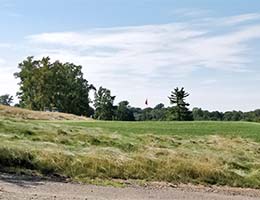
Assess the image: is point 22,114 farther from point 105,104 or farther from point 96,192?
point 105,104

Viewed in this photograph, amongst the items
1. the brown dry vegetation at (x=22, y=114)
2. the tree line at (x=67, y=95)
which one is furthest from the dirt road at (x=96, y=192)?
the tree line at (x=67, y=95)

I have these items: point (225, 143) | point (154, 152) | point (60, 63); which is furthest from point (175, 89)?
point (154, 152)

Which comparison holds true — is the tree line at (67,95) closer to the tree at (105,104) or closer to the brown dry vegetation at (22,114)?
the tree at (105,104)

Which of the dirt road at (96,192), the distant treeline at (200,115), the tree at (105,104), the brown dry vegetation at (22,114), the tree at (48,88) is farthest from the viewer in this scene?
the tree at (105,104)

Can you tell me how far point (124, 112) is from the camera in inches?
4345

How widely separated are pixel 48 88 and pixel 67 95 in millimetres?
4376

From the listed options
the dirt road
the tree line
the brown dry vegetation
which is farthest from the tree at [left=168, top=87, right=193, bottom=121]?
the dirt road

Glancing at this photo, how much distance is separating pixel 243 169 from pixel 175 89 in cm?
8544

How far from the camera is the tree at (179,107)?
95562 mm

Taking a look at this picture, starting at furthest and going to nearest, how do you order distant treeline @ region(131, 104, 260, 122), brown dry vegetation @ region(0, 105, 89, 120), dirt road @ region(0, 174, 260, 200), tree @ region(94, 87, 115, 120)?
tree @ region(94, 87, 115, 120)
distant treeline @ region(131, 104, 260, 122)
brown dry vegetation @ region(0, 105, 89, 120)
dirt road @ region(0, 174, 260, 200)

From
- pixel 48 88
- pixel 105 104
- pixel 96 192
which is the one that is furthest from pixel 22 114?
pixel 105 104

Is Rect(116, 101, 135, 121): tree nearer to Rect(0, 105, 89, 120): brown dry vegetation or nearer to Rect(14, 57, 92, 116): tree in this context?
Rect(14, 57, 92, 116): tree

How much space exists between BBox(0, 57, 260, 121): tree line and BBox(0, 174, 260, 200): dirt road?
7762 cm

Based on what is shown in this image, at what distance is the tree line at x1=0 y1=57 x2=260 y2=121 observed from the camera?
92.9m
